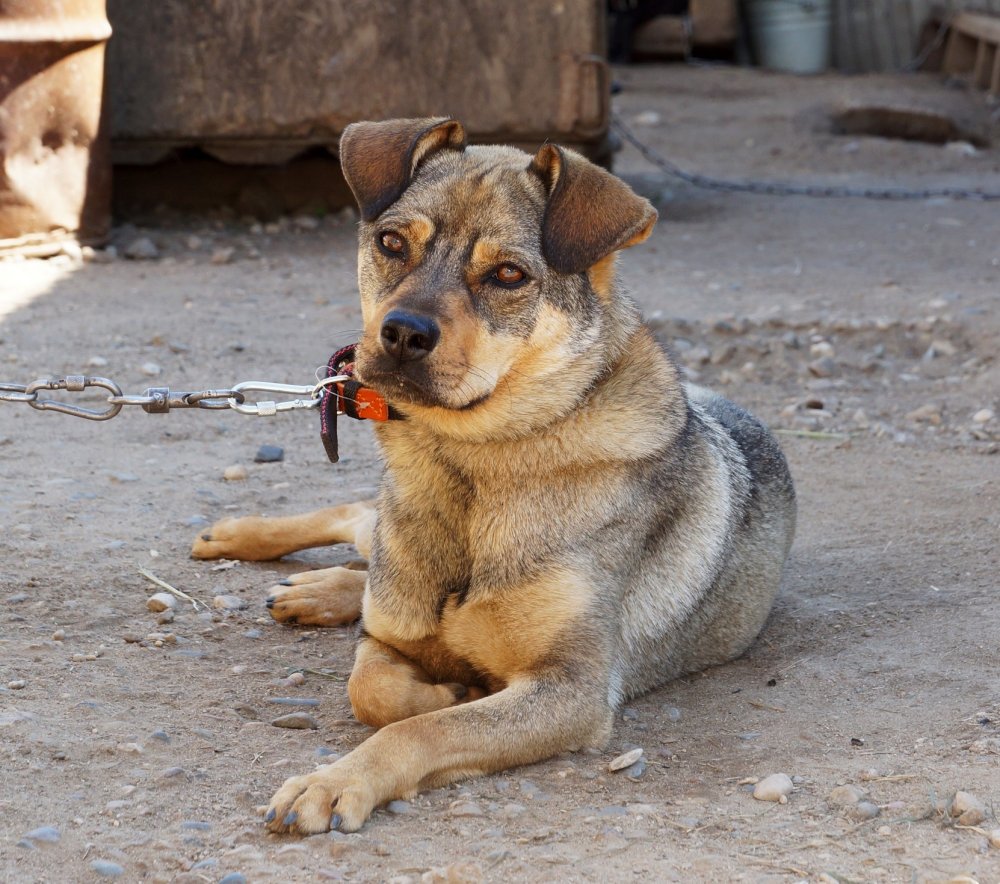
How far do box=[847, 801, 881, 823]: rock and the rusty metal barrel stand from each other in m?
6.82

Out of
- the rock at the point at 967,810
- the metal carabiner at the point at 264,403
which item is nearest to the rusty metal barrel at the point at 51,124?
the metal carabiner at the point at 264,403

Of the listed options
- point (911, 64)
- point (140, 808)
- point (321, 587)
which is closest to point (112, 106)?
point (321, 587)

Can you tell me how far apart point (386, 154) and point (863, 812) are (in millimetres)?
2184

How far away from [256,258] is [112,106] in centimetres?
144

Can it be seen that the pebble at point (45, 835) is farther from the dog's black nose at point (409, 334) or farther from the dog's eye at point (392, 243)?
the dog's eye at point (392, 243)

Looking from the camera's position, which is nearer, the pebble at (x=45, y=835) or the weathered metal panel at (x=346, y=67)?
the pebble at (x=45, y=835)

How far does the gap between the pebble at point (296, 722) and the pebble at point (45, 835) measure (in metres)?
0.85

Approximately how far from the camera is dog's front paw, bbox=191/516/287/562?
499 centimetres

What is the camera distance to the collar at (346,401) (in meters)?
3.94

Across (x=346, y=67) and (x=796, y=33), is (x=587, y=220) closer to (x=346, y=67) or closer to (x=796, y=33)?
(x=346, y=67)

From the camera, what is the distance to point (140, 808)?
3197mm

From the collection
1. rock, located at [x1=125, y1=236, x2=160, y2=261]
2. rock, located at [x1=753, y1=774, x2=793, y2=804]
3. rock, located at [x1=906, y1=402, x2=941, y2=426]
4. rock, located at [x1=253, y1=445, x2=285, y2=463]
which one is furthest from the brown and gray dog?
rock, located at [x1=125, y1=236, x2=160, y2=261]

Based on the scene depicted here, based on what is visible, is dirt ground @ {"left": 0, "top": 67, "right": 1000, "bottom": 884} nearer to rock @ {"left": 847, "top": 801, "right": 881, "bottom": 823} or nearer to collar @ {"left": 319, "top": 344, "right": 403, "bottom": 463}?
rock @ {"left": 847, "top": 801, "right": 881, "bottom": 823}

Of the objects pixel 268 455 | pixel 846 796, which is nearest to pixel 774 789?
pixel 846 796
